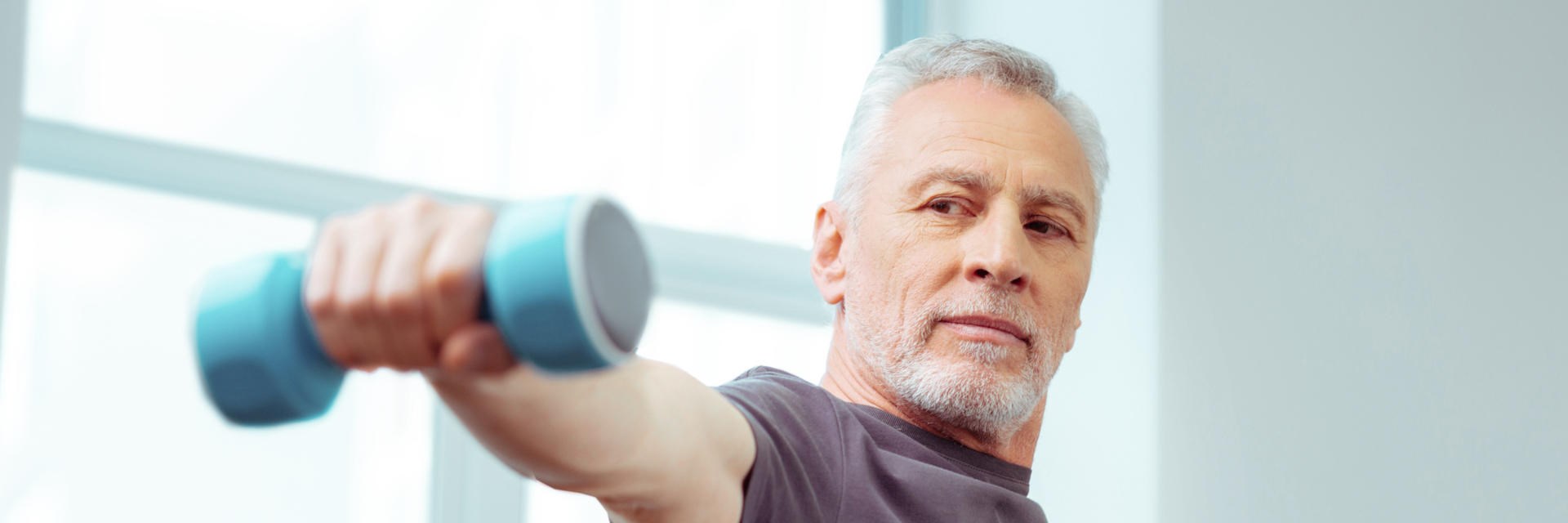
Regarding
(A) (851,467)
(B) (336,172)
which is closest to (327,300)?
(A) (851,467)

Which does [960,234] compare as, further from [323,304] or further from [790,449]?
[323,304]

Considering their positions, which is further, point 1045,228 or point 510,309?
point 1045,228

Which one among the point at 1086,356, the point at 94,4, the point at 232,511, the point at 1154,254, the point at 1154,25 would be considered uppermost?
the point at 1154,25

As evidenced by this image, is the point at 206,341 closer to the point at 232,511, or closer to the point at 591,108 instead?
the point at 232,511

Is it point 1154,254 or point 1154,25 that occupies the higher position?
point 1154,25

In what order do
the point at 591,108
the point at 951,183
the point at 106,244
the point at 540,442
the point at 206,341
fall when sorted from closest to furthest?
the point at 206,341 → the point at 540,442 → the point at 951,183 → the point at 106,244 → the point at 591,108

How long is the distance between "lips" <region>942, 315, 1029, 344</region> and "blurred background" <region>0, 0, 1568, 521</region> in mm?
800

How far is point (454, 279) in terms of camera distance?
2.08ft

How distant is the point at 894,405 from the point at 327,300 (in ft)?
2.75

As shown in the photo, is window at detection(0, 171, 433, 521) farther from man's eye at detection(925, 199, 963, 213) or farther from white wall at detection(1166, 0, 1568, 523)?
white wall at detection(1166, 0, 1568, 523)

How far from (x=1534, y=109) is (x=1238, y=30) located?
0.51 metres

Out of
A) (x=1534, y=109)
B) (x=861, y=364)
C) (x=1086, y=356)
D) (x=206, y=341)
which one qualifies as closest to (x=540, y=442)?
(x=206, y=341)

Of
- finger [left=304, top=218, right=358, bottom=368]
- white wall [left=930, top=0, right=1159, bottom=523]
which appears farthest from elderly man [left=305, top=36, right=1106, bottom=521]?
white wall [left=930, top=0, right=1159, bottom=523]

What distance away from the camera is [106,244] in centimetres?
177
